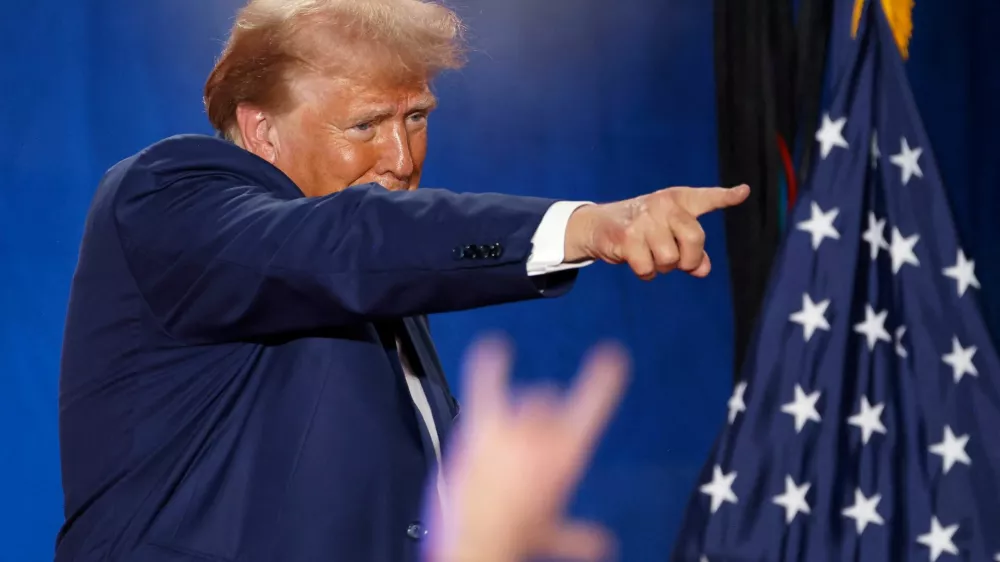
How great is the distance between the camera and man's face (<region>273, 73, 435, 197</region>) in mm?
1412

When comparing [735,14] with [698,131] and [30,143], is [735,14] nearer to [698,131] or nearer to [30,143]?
[698,131]

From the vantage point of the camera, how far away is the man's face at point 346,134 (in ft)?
4.63

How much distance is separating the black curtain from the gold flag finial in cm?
57

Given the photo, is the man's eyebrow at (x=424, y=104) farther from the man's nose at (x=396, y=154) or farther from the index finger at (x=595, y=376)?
the index finger at (x=595, y=376)

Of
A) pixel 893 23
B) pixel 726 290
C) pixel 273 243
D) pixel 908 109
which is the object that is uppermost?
pixel 893 23

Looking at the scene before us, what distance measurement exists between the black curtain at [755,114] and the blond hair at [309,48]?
1.54 m

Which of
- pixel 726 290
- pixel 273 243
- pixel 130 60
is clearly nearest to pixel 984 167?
pixel 726 290

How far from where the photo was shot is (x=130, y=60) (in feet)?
8.00

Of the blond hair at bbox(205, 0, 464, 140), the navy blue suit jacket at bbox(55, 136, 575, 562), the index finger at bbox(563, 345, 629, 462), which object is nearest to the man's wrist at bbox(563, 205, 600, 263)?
the navy blue suit jacket at bbox(55, 136, 575, 562)

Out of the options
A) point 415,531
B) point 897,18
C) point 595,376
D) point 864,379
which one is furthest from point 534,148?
point 415,531

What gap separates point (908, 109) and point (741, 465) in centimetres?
71

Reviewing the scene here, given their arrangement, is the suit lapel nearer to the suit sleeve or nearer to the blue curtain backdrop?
the suit sleeve

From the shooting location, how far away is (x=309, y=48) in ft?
4.54

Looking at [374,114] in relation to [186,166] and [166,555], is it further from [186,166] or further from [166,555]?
[166,555]
